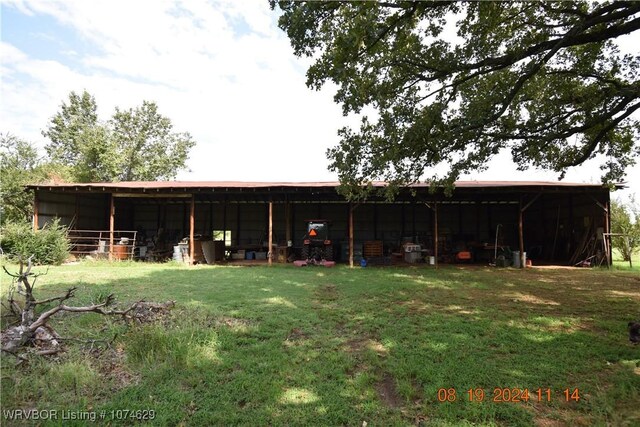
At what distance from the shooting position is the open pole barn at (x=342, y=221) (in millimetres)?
13273

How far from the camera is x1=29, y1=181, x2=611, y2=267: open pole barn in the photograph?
13.3 meters

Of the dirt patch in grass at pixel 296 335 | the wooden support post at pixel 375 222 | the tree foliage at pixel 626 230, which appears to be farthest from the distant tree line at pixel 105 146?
the tree foliage at pixel 626 230

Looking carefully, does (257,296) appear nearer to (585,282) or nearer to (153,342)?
(153,342)

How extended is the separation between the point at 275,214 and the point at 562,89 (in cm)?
1279

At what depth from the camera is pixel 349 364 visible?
13.3ft

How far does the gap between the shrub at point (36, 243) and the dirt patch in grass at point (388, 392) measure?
1353 centimetres

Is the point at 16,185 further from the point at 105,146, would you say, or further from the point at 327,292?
the point at 327,292

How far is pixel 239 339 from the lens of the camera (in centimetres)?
471

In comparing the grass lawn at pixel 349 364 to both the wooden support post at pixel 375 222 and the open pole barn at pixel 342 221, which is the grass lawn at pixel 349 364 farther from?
the wooden support post at pixel 375 222

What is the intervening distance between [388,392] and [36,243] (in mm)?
14316

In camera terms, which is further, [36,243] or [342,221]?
[342,221]
